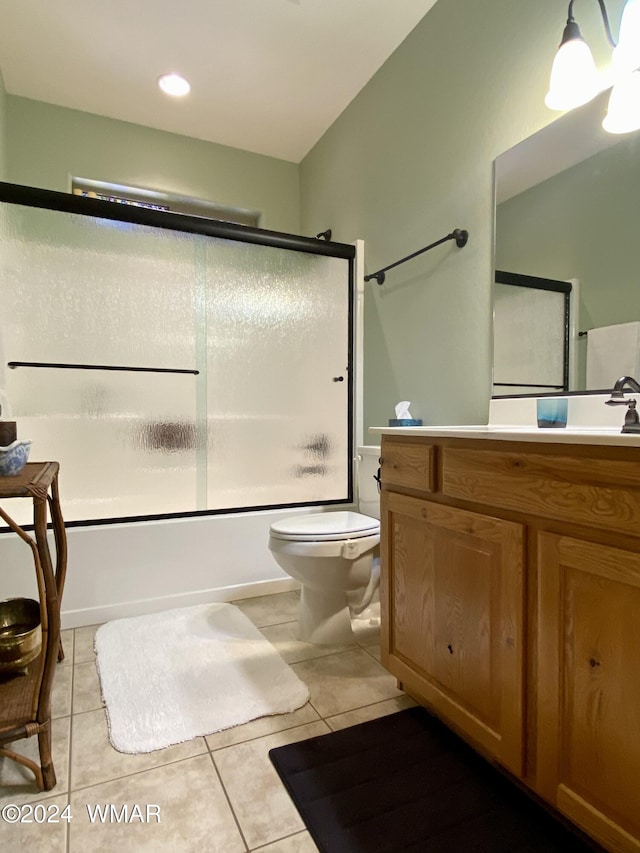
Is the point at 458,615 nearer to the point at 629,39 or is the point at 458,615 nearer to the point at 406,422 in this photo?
the point at 406,422

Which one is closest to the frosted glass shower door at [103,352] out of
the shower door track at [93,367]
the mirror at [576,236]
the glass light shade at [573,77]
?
the shower door track at [93,367]

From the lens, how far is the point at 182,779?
112 cm

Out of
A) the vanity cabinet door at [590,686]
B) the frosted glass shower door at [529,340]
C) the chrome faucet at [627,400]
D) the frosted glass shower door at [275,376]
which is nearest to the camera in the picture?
the vanity cabinet door at [590,686]

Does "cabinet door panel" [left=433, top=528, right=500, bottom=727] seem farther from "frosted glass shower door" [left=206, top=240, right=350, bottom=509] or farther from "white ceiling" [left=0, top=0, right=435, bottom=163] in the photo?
"white ceiling" [left=0, top=0, right=435, bottom=163]

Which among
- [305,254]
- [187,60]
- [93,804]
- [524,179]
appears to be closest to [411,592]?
[93,804]

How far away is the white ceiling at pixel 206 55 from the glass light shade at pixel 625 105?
1115 millimetres

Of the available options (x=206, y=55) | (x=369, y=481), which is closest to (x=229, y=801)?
(x=369, y=481)

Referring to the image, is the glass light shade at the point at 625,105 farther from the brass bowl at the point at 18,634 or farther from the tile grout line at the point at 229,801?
the brass bowl at the point at 18,634

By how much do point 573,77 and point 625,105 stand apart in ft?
0.53

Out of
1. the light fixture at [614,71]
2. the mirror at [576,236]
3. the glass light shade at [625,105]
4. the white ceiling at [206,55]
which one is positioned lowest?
the mirror at [576,236]

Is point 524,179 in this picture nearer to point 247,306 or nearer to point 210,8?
point 247,306

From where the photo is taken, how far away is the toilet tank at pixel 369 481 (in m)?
2.03

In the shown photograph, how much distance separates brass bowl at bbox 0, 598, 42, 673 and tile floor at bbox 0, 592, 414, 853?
21cm

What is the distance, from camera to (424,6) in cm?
195
